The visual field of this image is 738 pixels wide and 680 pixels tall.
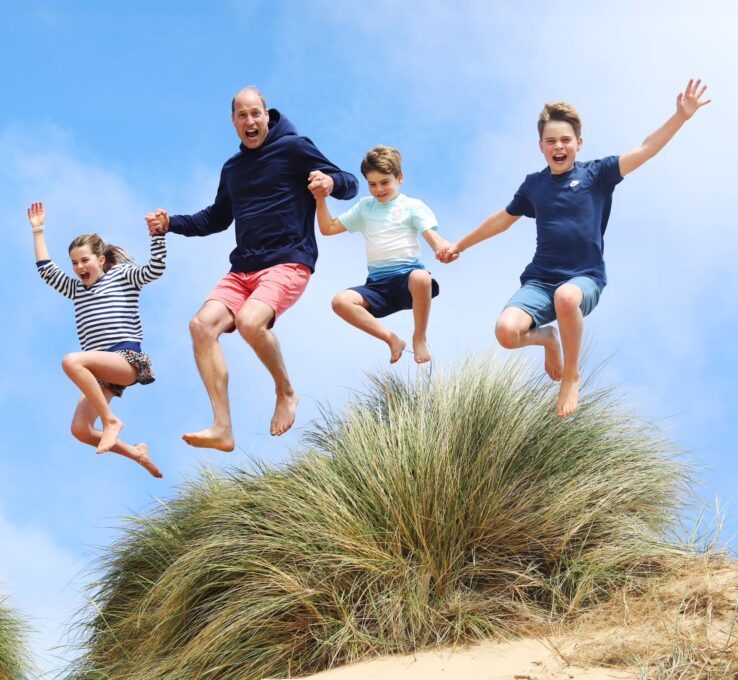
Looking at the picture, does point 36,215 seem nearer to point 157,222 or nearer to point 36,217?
point 36,217

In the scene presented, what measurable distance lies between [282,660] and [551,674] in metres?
1.63

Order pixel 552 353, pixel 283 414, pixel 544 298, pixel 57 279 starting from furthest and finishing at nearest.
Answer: pixel 57 279 < pixel 283 414 < pixel 552 353 < pixel 544 298

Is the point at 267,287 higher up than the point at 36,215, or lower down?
lower down

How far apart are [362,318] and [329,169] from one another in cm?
114

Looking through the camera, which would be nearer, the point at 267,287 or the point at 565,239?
the point at 565,239

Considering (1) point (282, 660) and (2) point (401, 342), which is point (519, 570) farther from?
(2) point (401, 342)

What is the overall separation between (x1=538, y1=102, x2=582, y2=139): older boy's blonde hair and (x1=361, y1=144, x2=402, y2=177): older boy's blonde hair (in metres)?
1.23

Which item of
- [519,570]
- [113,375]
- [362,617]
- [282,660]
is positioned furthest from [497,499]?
[113,375]

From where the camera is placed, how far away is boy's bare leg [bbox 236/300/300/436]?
7.02m

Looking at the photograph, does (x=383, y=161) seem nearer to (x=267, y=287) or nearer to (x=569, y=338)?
(x=267, y=287)

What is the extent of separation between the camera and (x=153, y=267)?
299 inches

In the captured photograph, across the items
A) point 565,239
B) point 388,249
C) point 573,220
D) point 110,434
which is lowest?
point 110,434

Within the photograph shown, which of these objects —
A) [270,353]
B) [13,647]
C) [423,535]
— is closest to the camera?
[423,535]

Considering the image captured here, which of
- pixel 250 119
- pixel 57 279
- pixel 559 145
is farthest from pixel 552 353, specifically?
pixel 57 279
